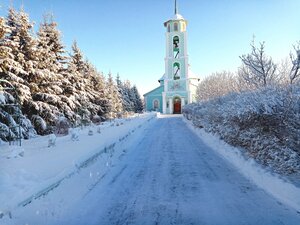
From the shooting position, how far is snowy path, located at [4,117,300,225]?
3.88 metres

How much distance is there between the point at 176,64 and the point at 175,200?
A: 49147 millimetres

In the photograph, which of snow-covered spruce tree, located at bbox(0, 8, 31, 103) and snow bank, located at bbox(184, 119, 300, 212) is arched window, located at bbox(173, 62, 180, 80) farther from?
snow bank, located at bbox(184, 119, 300, 212)

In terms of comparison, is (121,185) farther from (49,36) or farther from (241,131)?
(49,36)

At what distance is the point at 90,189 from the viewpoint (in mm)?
5324

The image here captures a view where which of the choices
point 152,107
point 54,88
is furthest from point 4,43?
point 152,107

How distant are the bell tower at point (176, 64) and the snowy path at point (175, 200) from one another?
147ft

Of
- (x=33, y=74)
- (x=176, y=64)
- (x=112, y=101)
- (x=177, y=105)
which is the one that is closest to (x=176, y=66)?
(x=176, y=64)

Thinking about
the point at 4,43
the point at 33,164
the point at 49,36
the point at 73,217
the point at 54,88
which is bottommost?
the point at 73,217

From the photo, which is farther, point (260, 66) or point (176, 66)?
point (176, 66)

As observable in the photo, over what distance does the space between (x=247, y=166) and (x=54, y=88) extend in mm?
14858

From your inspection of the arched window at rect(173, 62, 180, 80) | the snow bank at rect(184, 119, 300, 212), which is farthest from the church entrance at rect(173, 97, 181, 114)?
the snow bank at rect(184, 119, 300, 212)

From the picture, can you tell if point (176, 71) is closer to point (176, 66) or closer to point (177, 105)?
point (176, 66)

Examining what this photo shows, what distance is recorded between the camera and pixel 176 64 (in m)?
51.9

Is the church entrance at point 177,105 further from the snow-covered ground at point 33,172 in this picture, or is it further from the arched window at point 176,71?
the snow-covered ground at point 33,172
